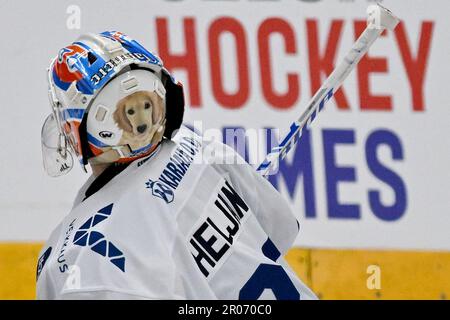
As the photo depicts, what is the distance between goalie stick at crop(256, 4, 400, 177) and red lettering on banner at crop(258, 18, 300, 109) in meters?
1.13

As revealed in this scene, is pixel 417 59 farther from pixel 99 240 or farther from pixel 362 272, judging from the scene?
pixel 99 240

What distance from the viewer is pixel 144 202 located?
3061 mm

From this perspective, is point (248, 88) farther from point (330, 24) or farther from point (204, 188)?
point (204, 188)

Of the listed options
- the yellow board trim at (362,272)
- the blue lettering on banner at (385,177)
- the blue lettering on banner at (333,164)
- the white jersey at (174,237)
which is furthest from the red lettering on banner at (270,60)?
the white jersey at (174,237)

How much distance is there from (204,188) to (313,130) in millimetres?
1810

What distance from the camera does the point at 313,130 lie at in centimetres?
501

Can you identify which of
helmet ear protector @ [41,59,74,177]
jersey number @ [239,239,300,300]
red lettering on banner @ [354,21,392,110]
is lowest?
red lettering on banner @ [354,21,392,110]

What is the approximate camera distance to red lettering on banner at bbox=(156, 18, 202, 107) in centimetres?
502

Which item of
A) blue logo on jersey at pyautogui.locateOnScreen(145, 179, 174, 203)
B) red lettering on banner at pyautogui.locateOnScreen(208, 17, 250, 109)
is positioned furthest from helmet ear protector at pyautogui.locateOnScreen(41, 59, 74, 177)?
red lettering on banner at pyautogui.locateOnScreen(208, 17, 250, 109)

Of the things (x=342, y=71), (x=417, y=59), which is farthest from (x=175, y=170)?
(x=417, y=59)

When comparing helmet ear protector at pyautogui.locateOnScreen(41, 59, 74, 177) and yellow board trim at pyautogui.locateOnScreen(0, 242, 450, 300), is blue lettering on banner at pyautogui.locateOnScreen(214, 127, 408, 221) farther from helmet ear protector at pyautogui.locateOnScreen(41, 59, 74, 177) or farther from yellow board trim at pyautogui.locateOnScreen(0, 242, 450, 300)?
helmet ear protector at pyautogui.locateOnScreen(41, 59, 74, 177)
